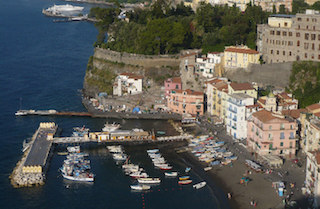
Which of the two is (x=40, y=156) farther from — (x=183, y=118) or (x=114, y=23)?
(x=114, y=23)

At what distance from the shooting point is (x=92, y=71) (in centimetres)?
9388

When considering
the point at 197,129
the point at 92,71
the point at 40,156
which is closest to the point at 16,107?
the point at 92,71

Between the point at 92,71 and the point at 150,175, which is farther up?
the point at 92,71

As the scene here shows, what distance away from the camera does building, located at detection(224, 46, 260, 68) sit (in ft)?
262

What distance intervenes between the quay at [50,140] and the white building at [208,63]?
46.9 ft

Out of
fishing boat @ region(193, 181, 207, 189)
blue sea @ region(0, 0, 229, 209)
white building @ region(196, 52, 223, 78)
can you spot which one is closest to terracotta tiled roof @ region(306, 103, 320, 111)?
blue sea @ region(0, 0, 229, 209)

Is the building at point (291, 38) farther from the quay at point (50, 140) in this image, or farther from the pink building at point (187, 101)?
the quay at point (50, 140)

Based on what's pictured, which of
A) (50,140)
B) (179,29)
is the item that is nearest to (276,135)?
(50,140)

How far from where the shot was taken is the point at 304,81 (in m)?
74.8

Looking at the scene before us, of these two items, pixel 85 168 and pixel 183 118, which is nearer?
pixel 85 168

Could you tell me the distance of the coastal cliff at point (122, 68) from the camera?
285 feet

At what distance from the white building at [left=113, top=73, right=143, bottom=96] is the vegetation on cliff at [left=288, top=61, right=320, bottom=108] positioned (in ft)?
70.1

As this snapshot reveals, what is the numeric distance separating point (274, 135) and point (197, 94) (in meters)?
16.7

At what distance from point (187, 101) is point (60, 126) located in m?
16.3
